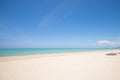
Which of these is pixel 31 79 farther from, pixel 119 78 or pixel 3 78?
pixel 119 78

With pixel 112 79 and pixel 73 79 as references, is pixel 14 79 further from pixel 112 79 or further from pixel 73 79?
pixel 112 79

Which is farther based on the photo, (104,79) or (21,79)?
(21,79)

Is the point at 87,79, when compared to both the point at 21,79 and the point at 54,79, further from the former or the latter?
the point at 21,79

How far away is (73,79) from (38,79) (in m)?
1.32

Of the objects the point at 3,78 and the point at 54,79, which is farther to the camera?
the point at 3,78

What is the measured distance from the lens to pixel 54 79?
3.53 meters

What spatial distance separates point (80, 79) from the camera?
346cm

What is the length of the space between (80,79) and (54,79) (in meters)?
0.96

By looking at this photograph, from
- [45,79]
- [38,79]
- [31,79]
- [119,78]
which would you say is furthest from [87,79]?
[31,79]

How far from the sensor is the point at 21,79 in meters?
3.63

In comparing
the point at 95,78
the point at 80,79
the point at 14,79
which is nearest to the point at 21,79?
the point at 14,79

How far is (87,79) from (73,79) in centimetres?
50

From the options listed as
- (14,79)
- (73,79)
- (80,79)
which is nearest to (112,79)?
(80,79)

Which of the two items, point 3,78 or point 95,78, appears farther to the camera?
point 3,78
